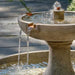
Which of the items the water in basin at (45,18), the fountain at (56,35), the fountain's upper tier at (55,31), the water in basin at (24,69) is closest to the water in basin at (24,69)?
the water in basin at (24,69)

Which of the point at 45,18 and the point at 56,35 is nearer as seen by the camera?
the point at 56,35

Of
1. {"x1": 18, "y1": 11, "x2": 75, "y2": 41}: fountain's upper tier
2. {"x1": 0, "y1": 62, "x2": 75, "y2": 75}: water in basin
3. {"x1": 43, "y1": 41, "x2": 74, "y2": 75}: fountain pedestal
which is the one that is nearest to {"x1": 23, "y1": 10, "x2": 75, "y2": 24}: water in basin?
{"x1": 43, "y1": 41, "x2": 74, "y2": 75}: fountain pedestal

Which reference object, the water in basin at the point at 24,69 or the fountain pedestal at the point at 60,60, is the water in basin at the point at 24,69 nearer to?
the water in basin at the point at 24,69

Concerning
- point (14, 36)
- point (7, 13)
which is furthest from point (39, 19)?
point (7, 13)

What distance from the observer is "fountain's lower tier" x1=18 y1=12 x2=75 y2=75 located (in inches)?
132

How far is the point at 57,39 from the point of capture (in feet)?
11.2

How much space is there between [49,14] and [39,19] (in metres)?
0.37

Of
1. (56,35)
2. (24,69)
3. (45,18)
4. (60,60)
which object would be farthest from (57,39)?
(24,69)

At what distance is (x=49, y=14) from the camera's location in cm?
440

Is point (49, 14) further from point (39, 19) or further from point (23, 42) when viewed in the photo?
point (23, 42)

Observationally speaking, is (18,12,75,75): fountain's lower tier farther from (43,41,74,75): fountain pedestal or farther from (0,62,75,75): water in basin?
(0,62,75,75): water in basin

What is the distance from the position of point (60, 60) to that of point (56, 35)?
674 mm

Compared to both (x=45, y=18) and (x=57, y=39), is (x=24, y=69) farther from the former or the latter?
(x=57, y=39)

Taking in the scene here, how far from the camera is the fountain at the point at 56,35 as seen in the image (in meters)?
3.37
